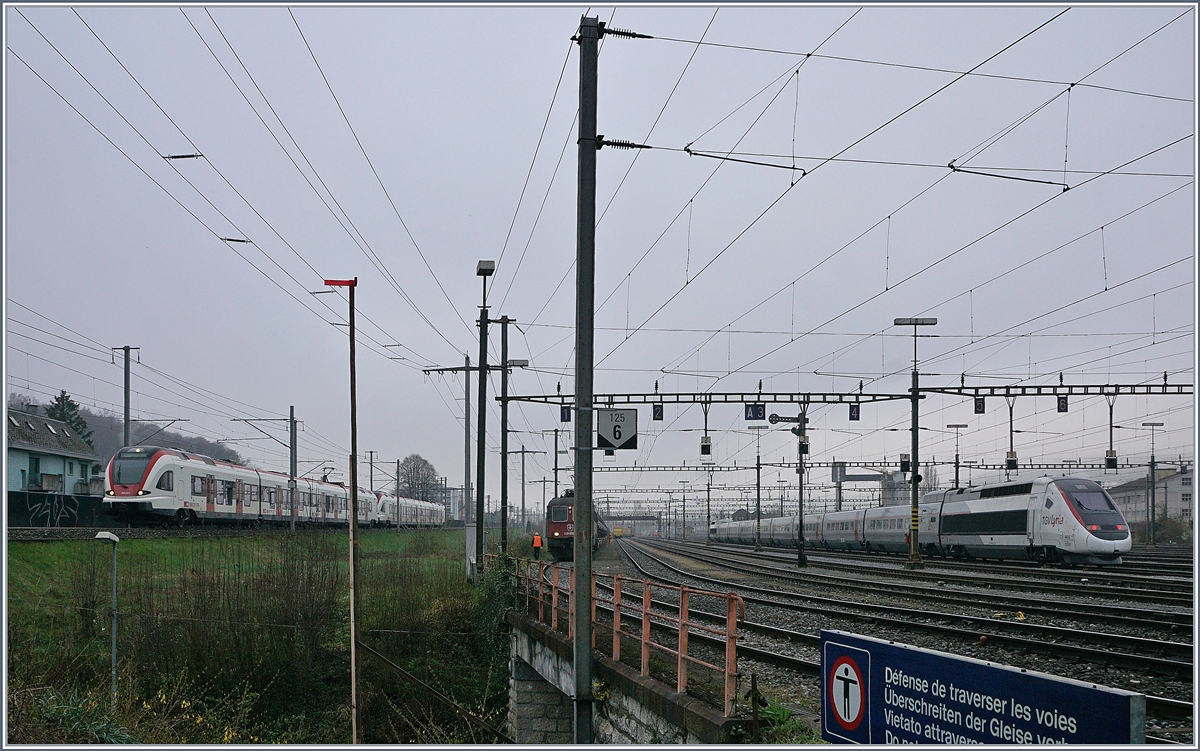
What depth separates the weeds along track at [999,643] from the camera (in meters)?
11.8

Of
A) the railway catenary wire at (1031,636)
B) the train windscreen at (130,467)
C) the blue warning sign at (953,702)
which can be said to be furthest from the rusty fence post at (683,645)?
the train windscreen at (130,467)

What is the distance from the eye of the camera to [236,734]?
59.9 feet

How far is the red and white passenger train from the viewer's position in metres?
33.1

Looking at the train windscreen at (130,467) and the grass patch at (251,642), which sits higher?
the train windscreen at (130,467)

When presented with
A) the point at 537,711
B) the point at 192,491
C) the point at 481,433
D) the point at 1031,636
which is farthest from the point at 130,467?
the point at 1031,636

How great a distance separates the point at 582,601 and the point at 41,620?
14796 millimetres

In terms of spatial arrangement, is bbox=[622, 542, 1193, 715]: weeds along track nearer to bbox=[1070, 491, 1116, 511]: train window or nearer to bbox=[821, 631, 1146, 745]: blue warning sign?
bbox=[821, 631, 1146, 745]: blue warning sign

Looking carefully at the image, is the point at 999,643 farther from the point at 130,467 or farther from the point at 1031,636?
the point at 130,467

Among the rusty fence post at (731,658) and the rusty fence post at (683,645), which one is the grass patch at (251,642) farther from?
the rusty fence post at (731,658)

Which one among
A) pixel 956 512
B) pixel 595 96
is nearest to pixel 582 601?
pixel 595 96

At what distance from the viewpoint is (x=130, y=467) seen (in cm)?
3328

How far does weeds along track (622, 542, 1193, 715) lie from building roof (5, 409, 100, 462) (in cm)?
3323

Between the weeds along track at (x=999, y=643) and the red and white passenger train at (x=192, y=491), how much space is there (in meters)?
16.1

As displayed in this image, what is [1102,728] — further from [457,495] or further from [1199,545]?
[457,495]
